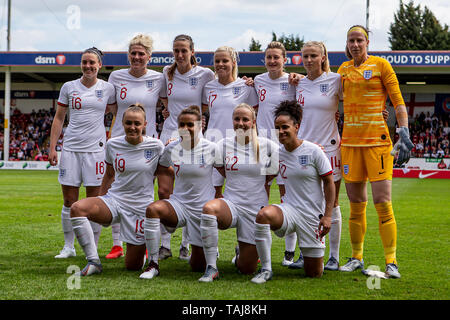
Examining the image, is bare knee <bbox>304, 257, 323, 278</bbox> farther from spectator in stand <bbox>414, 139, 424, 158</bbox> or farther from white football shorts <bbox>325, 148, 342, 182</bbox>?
spectator in stand <bbox>414, 139, 424, 158</bbox>

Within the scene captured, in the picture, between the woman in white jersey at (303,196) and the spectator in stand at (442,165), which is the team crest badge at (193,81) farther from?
the spectator in stand at (442,165)

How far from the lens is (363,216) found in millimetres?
4680

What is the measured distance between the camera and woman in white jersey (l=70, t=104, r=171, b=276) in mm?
4488

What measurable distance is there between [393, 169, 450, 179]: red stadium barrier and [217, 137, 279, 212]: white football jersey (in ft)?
54.6

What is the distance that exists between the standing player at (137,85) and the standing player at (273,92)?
107cm

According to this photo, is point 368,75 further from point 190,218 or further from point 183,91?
A: point 190,218

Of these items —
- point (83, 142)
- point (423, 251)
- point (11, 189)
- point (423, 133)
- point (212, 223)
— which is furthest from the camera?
point (423, 133)

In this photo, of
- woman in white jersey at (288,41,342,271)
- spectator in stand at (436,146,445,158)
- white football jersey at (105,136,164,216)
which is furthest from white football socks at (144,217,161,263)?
spectator in stand at (436,146,445,158)

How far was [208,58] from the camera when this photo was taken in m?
21.2

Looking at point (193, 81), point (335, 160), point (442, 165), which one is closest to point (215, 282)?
point (335, 160)

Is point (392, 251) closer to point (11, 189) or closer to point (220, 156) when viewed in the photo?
point (220, 156)

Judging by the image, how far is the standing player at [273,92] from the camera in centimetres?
500
